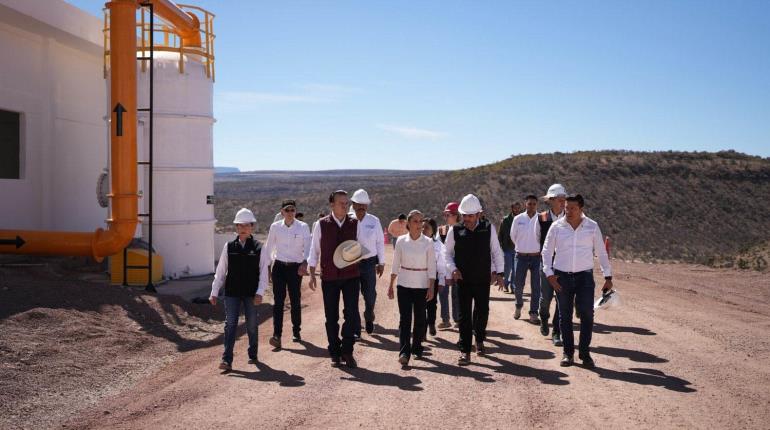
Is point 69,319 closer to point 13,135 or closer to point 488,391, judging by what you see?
point 488,391

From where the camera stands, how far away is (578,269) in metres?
7.99

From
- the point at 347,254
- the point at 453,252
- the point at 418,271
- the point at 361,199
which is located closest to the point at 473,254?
the point at 453,252

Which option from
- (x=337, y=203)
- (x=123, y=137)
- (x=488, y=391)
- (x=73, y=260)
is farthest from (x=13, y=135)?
(x=488, y=391)

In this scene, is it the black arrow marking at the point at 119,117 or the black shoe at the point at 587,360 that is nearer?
the black shoe at the point at 587,360

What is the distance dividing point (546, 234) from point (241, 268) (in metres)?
4.64

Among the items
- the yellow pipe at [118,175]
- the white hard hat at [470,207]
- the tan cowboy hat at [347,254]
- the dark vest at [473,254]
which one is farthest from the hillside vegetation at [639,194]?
the tan cowboy hat at [347,254]

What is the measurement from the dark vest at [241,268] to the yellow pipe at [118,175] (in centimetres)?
678

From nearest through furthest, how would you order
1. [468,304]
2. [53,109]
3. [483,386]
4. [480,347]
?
[483,386] < [468,304] < [480,347] < [53,109]

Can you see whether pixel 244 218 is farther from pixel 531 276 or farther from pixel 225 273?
pixel 531 276

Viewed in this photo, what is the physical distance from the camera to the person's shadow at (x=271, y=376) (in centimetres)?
736

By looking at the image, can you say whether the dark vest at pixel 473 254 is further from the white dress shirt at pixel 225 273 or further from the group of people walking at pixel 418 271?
the white dress shirt at pixel 225 273

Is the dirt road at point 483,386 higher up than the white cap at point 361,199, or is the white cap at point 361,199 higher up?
the white cap at point 361,199

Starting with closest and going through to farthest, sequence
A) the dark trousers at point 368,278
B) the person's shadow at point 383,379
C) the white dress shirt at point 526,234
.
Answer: the person's shadow at point 383,379
the dark trousers at point 368,278
the white dress shirt at point 526,234

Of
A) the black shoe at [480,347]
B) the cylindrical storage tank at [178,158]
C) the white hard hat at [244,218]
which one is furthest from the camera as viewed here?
the cylindrical storage tank at [178,158]
